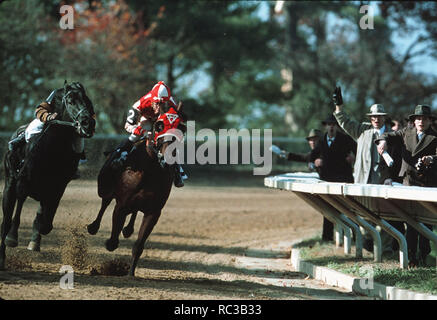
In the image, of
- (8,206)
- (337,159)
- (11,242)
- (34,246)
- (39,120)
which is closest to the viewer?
(8,206)

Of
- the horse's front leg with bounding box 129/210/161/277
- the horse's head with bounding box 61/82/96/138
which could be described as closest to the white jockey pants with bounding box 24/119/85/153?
the horse's head with bounding box 61/82/96/138

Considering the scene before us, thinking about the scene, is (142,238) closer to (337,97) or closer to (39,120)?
(39,120)

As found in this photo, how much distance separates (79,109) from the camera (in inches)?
302

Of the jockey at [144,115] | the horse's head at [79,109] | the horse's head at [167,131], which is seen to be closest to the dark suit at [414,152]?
the horse's head at [167,131]

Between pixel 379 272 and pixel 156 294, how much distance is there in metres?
2.77

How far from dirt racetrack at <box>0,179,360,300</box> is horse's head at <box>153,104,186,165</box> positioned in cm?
151

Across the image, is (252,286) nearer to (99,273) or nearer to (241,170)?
(99,273)

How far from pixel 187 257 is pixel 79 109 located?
3194 millimetres

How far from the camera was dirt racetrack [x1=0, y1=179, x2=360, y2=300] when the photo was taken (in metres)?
6.63

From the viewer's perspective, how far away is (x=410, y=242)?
28.3 feet

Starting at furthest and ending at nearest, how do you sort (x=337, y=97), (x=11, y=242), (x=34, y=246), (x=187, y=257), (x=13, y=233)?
1. (x=187, y=257)
2. (x=337, y=97)
3. (x=34, y=246)
4. (x=13, y=233)
5. (x=11, y=242)

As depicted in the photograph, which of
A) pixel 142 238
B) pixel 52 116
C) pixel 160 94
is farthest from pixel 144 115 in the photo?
pixel 142 238

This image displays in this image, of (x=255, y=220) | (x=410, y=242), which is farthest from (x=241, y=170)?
(x=410, y=242)

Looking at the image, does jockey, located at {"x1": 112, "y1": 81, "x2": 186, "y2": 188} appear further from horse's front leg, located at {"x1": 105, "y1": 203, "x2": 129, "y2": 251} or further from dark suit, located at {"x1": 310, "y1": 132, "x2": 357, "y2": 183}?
dark suit, located at {"x1": 310, "y1": 132, "x2": 357, "y2": 183}
